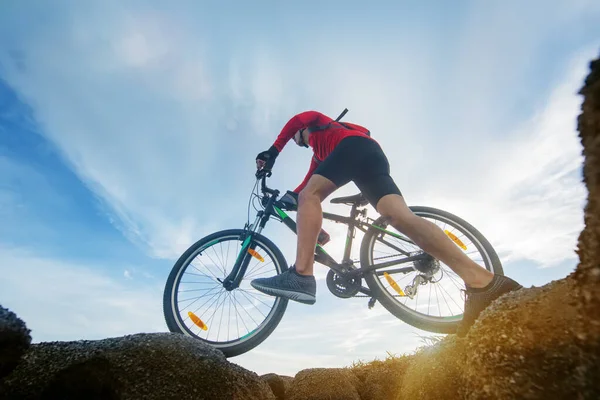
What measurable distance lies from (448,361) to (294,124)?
2.95 meters

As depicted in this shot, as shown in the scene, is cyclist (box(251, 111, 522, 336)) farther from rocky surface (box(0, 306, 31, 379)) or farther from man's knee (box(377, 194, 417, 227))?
rocky surface (box(0, 306, 31, 379))

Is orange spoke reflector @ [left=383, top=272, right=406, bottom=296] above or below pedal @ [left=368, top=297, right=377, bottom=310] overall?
above

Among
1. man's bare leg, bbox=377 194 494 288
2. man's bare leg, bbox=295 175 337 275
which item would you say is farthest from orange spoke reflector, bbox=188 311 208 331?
man's bare leg, bbox=377 194 494 288

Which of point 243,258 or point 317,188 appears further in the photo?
point 243,258

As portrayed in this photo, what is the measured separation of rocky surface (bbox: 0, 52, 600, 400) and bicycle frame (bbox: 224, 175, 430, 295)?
4.08 ft

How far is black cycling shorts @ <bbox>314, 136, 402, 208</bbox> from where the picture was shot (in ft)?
11.3

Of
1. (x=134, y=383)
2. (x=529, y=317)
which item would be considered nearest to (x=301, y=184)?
(x=134, y=383)

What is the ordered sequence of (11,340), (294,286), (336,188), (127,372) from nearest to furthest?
(11,340), (127,372), (294,286), (336,188)

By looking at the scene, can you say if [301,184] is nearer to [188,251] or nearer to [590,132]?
[188,251]

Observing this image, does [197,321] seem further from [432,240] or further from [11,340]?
[432,240]

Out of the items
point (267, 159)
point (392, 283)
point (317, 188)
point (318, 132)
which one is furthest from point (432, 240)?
point (267, 159)

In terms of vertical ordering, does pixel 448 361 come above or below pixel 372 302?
below

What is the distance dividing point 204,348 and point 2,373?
1.17 meters

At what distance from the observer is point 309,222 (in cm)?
342
